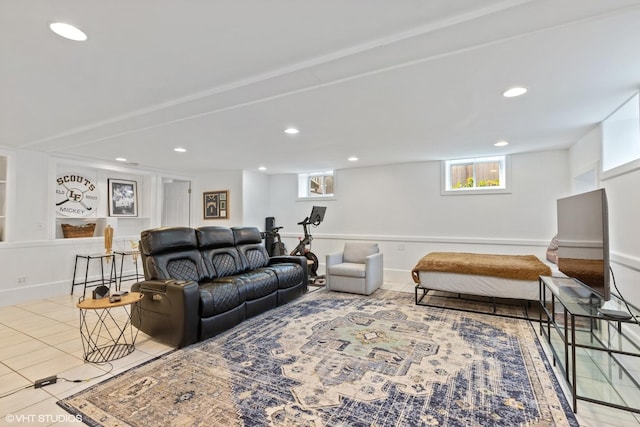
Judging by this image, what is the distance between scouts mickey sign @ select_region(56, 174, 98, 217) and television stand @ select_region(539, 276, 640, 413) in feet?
22.3

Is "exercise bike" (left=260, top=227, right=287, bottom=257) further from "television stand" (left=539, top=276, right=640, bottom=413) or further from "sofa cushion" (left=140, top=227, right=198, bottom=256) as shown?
"television stand" (left=539, top=276, right=640, bottom=413)

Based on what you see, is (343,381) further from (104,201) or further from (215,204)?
(104,201)

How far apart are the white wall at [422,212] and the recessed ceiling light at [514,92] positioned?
2.75m

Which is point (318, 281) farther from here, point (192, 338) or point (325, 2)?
point (325, 2)

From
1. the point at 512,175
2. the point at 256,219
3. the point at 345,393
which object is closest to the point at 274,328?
the point at 345,393

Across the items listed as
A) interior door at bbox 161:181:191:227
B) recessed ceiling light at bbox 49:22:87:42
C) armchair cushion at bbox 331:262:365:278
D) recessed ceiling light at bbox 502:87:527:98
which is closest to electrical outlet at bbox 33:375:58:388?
recessed ceiling light at bbox 49:22:87:42

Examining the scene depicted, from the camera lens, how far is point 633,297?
101 inches

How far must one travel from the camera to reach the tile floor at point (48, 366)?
1.78m

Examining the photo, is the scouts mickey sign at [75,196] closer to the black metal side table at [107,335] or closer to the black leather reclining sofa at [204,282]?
the black metal side table at [107,335]

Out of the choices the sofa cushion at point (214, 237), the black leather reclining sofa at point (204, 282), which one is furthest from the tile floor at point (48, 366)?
the sofa cushion at point (214, 237)

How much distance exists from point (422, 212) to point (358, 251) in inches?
56.2

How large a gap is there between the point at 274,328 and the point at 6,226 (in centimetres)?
416

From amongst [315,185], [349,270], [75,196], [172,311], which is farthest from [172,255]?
[315,185]

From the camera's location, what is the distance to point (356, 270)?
458 cm
